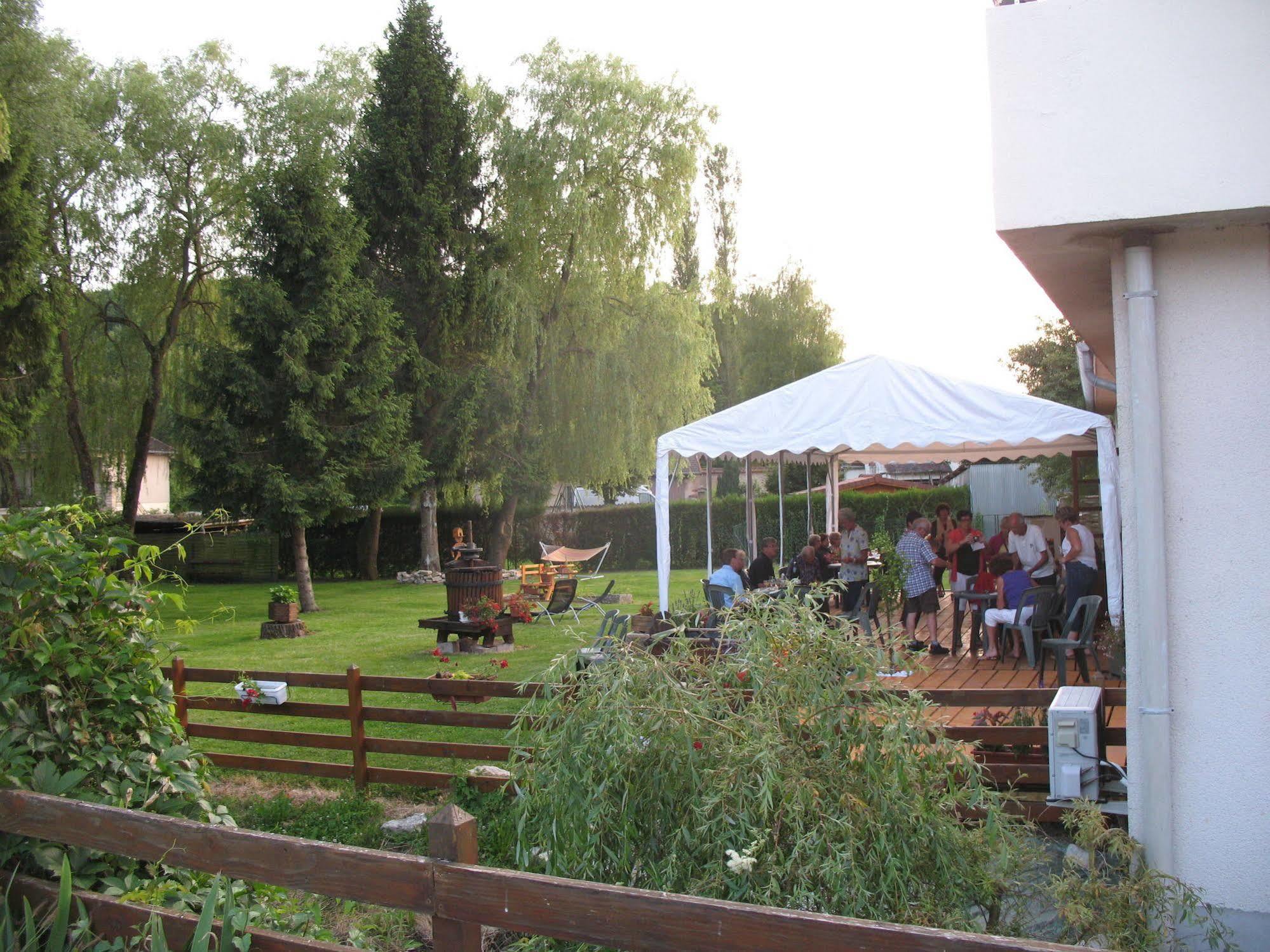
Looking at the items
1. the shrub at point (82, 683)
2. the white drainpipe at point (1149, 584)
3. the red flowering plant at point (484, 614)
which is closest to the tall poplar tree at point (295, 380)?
the red flowering plant at point (484, 614)

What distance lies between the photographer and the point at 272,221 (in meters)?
18.7

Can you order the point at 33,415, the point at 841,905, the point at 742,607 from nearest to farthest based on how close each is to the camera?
the point at 841,905, the point at 742,607, the point at 33,415

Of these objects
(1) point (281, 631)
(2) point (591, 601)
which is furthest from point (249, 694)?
(2) point (591, 601)

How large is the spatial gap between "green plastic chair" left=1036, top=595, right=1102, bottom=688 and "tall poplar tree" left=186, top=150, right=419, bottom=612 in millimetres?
13375

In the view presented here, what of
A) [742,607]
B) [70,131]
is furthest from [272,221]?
[742,607]

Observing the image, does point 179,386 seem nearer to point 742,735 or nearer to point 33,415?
point 33,415

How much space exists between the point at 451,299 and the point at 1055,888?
2252 cm

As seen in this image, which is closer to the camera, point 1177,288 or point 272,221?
point 1177,288

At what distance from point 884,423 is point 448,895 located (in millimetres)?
8670

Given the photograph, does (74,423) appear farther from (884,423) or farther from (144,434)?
(884,423)

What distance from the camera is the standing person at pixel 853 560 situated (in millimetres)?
11180

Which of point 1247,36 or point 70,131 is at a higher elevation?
point 70,131

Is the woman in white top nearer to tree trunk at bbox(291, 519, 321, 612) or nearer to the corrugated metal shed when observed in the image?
tree trunk at bbox(291, 519, 321, 612)

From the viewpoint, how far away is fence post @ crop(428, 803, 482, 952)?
224cm
